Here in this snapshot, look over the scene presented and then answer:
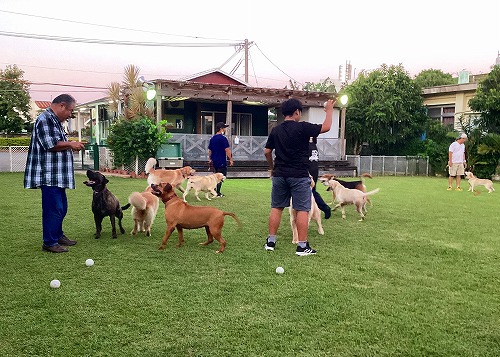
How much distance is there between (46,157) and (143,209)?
1.50m

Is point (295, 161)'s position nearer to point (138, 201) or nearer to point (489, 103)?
point (138, 201)

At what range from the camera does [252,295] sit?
3.75m

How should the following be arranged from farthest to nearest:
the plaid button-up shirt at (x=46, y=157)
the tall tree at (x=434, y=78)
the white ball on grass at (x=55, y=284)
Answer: the tall tree at (x=434, y=78)
the plaid button-up shirt at (x=46, y=157)
the white ball on grass at (x=55, y=284)

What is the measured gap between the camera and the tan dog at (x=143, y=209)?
5.88m

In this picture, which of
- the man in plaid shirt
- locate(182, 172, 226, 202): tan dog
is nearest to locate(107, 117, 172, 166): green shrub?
locate(182, 172, 226, 202): tan dog

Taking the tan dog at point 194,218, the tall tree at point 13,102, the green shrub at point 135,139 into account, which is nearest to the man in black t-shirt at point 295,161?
the tan dog at point 194,218

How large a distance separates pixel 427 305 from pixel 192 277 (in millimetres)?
2193

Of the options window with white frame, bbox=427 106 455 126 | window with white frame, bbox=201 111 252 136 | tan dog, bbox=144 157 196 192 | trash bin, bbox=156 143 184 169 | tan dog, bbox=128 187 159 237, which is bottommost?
tan dog, bbox=128 187 159 237

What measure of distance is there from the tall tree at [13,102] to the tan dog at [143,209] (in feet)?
93.8

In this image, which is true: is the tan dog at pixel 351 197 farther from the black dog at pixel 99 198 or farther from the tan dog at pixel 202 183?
the black dog at pixel 99 198

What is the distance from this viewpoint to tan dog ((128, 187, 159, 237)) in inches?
232

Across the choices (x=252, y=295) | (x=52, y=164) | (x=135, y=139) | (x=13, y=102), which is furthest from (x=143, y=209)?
(x=13, y=102)

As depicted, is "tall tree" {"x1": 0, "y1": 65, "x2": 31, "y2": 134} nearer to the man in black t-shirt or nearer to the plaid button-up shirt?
the plaid button-up shirt

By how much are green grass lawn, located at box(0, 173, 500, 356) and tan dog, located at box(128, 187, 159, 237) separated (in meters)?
0.24
